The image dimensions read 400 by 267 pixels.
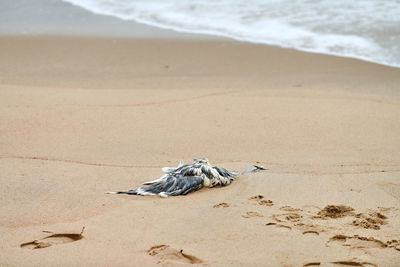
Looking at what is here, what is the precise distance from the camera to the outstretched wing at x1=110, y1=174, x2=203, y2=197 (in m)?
3.96

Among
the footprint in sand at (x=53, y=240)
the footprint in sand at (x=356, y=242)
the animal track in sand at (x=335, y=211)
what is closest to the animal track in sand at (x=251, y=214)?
the animal track in sand at (x=335, y=211)

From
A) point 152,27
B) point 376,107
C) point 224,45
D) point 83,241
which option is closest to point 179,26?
point 152,27

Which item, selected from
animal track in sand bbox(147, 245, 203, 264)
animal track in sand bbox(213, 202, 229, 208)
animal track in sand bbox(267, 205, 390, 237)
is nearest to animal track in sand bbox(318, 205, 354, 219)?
animal track in sand bbox(267, 205, 390, 237)

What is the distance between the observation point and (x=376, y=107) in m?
6.14

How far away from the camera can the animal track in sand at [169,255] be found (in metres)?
3.12

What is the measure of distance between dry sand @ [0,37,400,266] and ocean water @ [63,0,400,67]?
701mm

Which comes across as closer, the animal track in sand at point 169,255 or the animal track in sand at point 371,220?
the animal track in sand at point 169,255

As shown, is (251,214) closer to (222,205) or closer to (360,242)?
(222,205)

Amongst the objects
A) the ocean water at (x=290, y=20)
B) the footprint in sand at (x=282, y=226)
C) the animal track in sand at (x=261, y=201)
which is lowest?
the footprint in sand at (x=282, y=226)

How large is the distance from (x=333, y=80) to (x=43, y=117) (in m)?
3.69

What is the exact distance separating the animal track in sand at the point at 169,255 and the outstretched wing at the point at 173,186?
735mm

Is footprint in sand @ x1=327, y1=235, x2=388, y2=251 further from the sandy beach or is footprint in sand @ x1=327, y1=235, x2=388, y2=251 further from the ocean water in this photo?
the ocean water

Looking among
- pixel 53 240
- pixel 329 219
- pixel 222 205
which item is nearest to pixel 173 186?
pixel 222 205

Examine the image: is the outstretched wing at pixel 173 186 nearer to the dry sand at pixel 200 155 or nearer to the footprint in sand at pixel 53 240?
the dry sand at pixel 200 155
